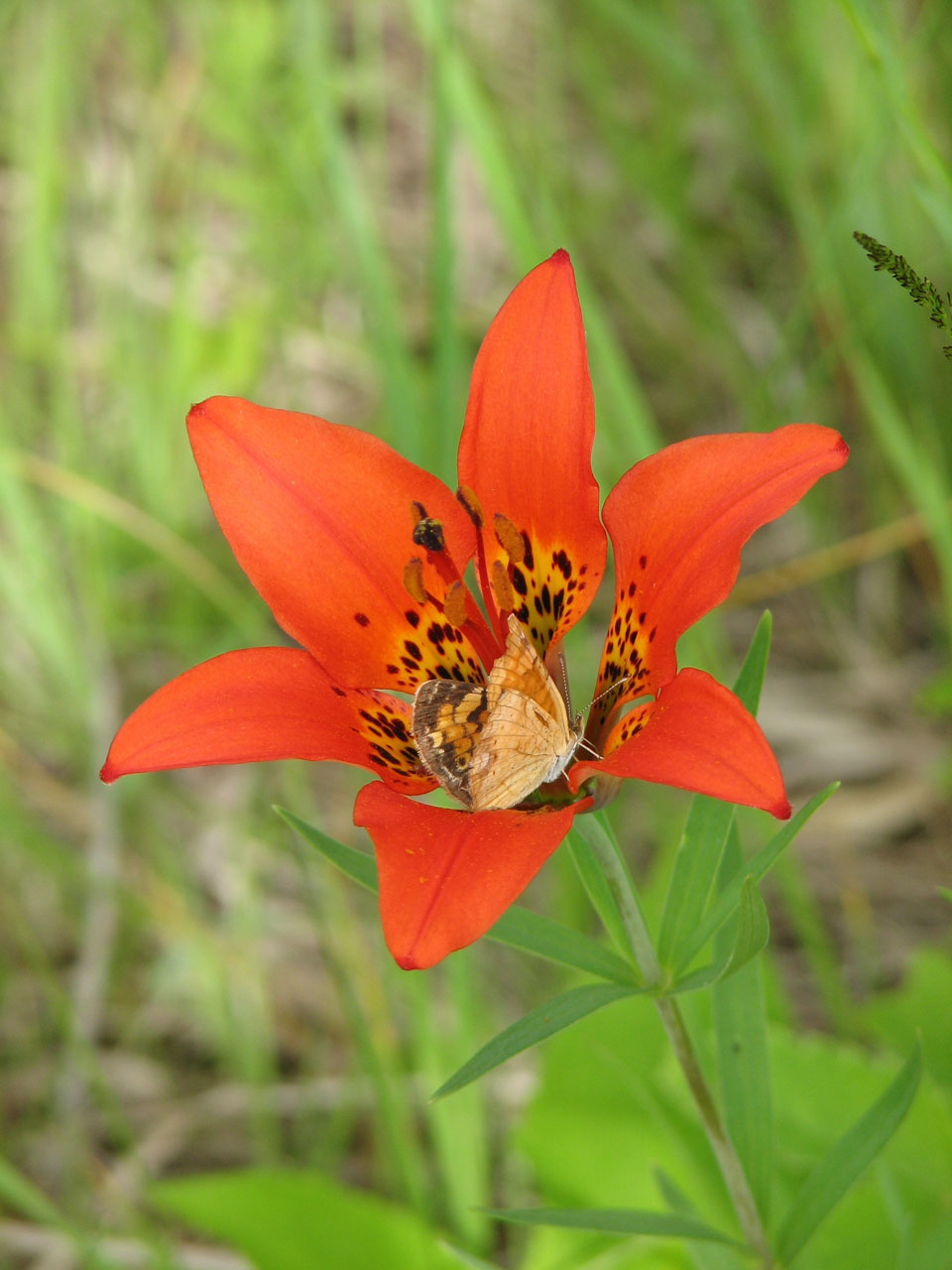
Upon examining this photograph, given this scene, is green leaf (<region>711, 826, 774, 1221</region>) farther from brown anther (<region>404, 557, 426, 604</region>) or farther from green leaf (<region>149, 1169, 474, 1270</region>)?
green leaf (<region>149, 1169, 474, 1270</region>)

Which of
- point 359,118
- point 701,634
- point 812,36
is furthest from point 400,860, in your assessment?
point 359,118

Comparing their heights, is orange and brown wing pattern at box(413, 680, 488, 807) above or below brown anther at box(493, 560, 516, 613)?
below

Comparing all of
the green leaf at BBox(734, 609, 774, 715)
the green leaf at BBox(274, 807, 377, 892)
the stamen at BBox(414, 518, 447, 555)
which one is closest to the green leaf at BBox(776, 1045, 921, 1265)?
the green leaf at BBox(734, 609, 774, 715)

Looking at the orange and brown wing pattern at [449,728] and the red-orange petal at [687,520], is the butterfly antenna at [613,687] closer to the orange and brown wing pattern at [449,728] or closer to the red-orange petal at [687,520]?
the red-orange petal at [687,520]

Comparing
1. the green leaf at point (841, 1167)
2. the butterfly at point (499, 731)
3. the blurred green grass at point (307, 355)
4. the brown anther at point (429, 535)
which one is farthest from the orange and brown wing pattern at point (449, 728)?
the blurred green grass at point (307, 355)

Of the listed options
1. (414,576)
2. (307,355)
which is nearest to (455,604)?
(414,576)
